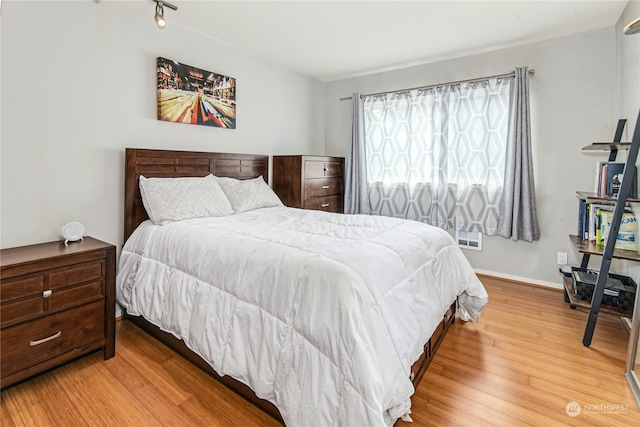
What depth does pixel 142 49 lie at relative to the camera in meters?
2.62

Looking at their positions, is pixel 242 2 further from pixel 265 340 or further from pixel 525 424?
pixel 525 424

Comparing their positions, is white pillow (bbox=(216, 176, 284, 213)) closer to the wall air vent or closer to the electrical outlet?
the wall air vent

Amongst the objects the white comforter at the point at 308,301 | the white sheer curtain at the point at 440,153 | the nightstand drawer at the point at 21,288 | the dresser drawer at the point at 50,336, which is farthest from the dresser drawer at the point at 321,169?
the nightstand drawer at the point at 21,288

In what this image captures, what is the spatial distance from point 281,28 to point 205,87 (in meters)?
0.91

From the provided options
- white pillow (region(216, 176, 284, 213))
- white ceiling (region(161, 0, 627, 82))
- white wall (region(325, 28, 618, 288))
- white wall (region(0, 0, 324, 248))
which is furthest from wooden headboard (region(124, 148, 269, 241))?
white wall (region(325, 28, 618, 288))

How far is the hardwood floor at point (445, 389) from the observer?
151 cm

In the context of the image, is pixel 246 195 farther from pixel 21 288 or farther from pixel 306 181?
pixel 21 288

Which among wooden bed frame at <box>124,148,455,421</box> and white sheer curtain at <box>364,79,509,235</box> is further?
white sheer curtain at <box>364,79,509,235</box>

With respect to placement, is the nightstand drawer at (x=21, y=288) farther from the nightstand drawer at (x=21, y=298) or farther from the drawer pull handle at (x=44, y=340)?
the drawer pull handle at (x=44, y=340)

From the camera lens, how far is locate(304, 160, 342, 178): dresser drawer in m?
3.76

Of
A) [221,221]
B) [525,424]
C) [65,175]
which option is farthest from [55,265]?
[525,424]

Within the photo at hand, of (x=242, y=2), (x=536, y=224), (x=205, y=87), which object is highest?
(x=242, y=2)

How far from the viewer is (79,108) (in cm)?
228

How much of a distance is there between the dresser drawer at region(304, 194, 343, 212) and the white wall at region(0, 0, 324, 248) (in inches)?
51.7
